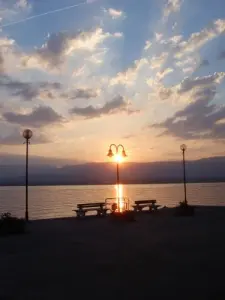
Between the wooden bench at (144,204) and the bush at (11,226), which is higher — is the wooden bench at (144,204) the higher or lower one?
the higher one

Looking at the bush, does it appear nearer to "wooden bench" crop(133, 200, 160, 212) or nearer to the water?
"wooden bench" crop(133, 200, 160, 212)

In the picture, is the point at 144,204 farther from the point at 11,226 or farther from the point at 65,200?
the point at 65,200

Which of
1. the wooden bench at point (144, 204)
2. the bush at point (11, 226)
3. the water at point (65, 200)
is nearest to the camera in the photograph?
the bush at point (11, 226)

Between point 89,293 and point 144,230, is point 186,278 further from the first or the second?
point 144,230

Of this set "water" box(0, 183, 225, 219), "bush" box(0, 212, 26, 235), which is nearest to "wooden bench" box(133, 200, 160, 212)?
"bush" box(0, 212, 26, 235)

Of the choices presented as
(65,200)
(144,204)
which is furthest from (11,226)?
(65,200)

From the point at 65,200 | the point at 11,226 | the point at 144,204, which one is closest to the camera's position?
the point at 11,226

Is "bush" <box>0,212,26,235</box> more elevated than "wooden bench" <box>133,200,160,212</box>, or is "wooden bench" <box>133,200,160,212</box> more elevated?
"wooden bench" <box>133,200,160,212</box>

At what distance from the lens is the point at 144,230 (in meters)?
18.2

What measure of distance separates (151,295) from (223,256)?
444 centimetres

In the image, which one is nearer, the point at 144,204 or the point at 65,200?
the point at 144,204

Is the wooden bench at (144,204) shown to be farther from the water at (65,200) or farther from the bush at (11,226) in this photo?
the water at (65,200)

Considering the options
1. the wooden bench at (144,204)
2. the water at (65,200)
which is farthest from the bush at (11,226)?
the water at (65,200)

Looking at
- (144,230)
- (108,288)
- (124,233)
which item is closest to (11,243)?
(124,233)
